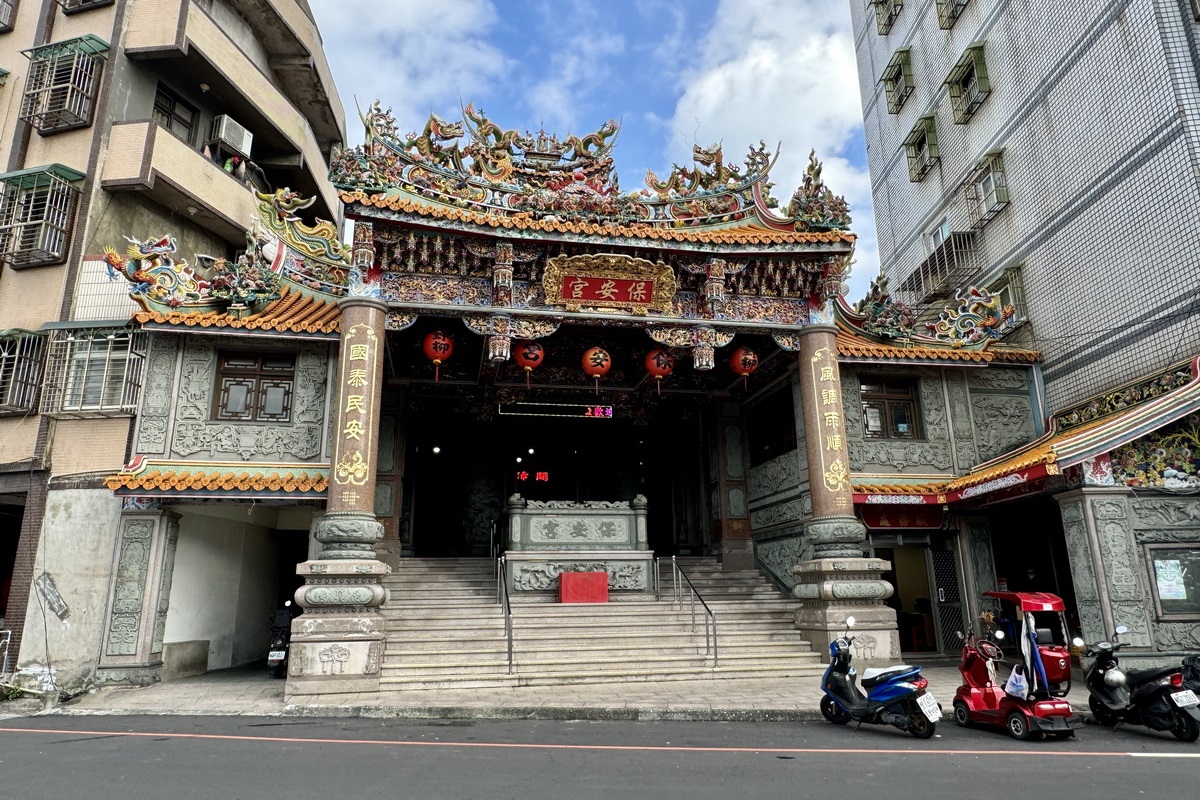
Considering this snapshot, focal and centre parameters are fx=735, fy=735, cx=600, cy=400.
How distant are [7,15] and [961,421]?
21090 mm

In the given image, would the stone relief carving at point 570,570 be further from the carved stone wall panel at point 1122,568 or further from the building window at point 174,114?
the building window at point 174,114

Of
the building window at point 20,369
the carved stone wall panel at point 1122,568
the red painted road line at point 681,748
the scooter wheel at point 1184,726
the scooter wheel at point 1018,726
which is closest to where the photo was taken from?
the red painted road line at point 681,748

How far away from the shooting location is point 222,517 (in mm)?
12688

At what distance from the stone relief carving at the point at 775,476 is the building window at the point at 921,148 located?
9722 millimetres

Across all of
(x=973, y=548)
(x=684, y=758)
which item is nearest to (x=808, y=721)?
(x=684, y=758)

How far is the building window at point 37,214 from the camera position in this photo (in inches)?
527

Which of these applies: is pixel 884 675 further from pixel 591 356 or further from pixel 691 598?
pixel 591 356

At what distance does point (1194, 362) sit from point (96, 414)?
16.4 m

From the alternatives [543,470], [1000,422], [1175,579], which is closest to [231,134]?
[543,470]

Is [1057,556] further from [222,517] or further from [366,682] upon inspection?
[222,517]

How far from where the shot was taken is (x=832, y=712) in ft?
26.1

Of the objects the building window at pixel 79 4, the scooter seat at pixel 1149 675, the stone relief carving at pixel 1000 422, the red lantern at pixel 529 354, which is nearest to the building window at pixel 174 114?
the building window at pixel 79 4

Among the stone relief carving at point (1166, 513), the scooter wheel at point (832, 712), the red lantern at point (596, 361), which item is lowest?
the scooter wheel at point (832, 712)

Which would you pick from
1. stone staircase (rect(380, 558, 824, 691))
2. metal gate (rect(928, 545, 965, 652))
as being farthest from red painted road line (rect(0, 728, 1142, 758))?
metal gate (rect(928, 545, 965, 652))
